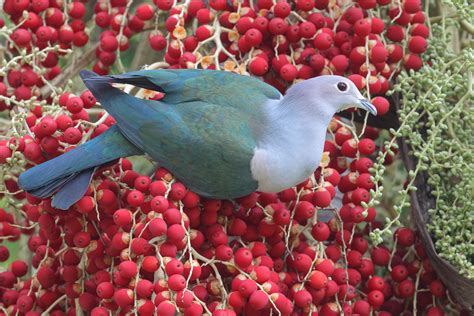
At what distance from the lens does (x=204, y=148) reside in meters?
1.12

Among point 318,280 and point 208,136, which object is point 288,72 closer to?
point 208,136

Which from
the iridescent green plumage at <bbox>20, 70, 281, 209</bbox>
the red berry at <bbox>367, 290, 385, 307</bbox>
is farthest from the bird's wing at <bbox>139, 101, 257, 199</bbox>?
the red berry at <bbox>367, 290, 385, 307</bbox>

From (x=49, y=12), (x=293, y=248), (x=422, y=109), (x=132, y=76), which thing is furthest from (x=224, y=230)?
(x=49, y=12)

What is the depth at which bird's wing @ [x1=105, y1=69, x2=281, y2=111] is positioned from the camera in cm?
117

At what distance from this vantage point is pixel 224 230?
1.15 metres

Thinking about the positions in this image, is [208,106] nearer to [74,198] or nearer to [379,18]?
[74,198]

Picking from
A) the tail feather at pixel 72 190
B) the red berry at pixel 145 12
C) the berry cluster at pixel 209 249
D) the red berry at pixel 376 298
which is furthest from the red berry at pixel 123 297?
the red berry at pixel 145 12

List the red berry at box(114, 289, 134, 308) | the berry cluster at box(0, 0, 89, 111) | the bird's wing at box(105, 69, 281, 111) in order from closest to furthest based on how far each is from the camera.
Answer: the red berry at box(114, 289, 134, 308), the bird's wing at box(105, 69, 281, 111), the berry cluster at box(0, 0, 89, 111)

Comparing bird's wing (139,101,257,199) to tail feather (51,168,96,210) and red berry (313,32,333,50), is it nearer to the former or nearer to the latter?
tail feather (51,168,96,210)

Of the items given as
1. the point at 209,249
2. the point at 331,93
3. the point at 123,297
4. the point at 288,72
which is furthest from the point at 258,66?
the point at 123,297

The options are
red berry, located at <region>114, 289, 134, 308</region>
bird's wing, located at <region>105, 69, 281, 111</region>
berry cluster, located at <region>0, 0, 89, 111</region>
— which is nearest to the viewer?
red berry, located at <region>114, 289, 134, 308</region>

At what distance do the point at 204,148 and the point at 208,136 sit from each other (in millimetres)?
16

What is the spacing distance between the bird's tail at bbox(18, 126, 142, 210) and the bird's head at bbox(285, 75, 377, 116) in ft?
0.80

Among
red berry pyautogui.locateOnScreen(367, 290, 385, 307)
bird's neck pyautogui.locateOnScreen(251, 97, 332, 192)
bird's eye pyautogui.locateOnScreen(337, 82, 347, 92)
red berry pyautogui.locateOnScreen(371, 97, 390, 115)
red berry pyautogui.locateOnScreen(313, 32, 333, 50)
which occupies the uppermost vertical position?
bird's eye pyautogui.locateOnScreen(337, 82, 347, 92)
